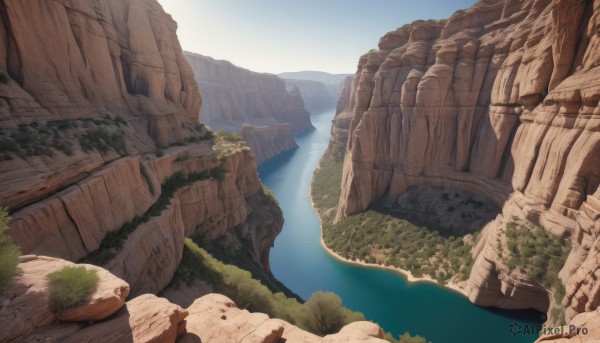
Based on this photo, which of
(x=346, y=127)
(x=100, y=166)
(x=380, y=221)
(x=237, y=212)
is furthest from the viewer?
(x=346, y=127)

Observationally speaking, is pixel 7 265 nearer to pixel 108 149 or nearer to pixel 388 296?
pixel 108 149

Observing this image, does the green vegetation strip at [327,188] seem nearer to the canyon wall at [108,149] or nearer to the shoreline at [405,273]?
the shoreline at [405,273]

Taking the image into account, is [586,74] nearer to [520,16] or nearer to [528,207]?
[528,207]

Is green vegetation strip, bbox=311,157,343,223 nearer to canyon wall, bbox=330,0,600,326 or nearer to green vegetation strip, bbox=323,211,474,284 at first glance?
canyon wall, bbox=330,0,600,326

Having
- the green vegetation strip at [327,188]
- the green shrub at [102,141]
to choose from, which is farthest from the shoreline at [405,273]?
the green shrub at [102,141]

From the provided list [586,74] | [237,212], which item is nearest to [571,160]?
→ [586,74]

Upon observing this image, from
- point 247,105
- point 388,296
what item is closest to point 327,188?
point 388,296
